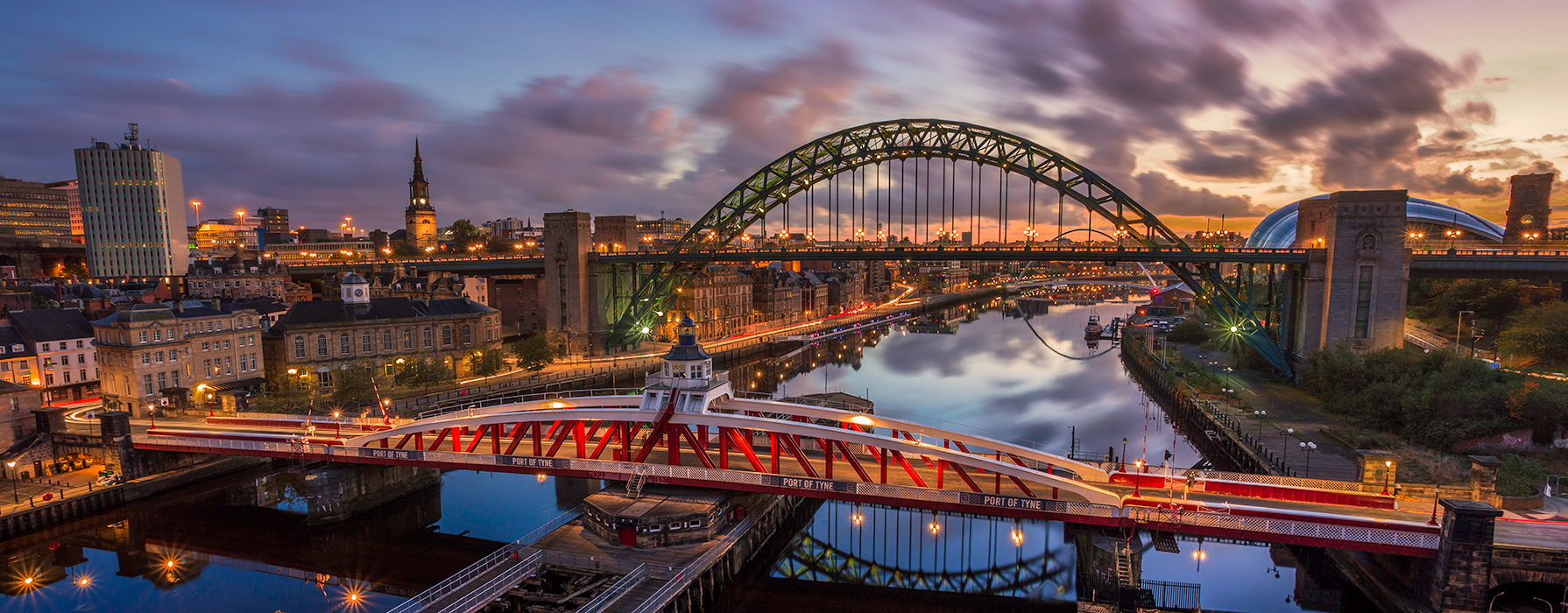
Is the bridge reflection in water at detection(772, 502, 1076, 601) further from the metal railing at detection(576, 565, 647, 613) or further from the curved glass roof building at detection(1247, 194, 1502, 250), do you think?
the curved glass roof building at detection(1247, 194, 1502, 250)

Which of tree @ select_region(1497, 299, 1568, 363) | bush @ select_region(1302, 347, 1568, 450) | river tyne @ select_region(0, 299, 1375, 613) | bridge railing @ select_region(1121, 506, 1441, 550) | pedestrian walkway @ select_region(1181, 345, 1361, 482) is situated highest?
tree @ select_region(1497, 299, 1568, 363)

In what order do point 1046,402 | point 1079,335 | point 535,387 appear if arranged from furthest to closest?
point 1079,335, point 1046,402, point 535,387

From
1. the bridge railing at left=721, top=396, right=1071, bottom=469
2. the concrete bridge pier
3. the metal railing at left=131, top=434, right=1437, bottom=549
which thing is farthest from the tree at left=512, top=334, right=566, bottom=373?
the concrete bridge pier

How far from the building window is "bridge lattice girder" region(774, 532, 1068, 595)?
28.5 m

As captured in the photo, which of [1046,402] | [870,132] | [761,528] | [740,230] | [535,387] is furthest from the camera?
[740,230]

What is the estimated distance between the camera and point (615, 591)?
711 inches

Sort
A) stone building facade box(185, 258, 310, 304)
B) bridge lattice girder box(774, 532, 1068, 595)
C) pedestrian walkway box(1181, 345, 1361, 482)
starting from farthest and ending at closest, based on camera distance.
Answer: stone building facade box(185, 258, 310, 304) < pedestrian walkway box(1181, 345, 1361, 482) < bridge lattice girder box(774, 532, 1068, 595)

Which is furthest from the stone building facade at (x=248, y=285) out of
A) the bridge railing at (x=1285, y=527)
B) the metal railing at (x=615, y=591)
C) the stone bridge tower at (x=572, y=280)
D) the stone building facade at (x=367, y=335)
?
the bridge railing at (x=1285, y=527)

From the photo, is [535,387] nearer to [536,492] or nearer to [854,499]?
[536,492]

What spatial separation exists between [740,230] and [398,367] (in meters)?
26.3

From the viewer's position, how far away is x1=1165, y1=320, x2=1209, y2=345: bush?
2373 inches

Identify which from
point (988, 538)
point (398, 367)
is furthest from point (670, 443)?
point (398, 367)

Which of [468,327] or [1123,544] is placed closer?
[1123,544]

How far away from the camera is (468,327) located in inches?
1996
